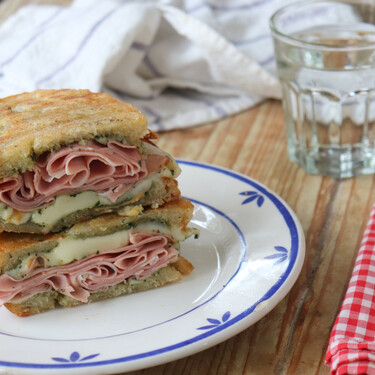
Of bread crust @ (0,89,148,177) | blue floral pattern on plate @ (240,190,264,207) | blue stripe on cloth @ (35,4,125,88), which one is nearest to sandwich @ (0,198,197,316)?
bread crust @ (0,89,148,177)

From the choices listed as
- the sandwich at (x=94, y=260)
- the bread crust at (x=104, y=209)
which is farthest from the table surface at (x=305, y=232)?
the bread crust at (x=104, y=209)

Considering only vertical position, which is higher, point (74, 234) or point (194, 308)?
point (74, 234)

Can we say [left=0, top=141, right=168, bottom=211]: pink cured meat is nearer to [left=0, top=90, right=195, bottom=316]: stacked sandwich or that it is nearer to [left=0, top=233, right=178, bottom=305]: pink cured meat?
[left=0, top=90, right=195, bottom=316]: stacked sandwich

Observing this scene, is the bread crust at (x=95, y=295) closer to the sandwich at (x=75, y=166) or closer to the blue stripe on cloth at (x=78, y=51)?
the sandwich at (x=75, y=166)

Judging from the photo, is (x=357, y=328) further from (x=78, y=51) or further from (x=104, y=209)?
(x=78, y=51)

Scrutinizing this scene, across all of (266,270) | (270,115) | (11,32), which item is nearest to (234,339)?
(266,270)

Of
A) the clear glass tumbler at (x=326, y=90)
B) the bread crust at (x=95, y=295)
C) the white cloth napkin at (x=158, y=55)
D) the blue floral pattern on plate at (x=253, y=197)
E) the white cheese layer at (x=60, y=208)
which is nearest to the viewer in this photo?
the white cheese layer at (x=60, y=208)

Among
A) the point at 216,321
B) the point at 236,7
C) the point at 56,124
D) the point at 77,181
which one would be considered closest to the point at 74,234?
the point at 77,181
